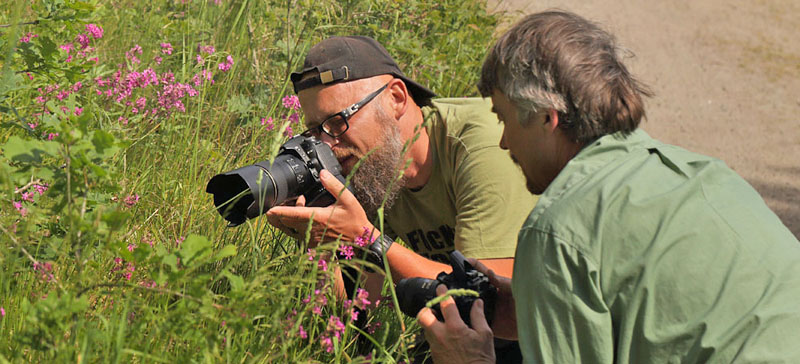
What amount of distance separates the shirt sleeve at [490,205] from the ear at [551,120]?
2.36 feet

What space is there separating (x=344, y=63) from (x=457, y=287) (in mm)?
1098

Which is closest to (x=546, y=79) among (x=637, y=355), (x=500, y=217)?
(x=637, y=355)

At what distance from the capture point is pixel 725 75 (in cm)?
689

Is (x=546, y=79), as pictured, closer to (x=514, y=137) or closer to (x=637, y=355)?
(x=514, y=137)

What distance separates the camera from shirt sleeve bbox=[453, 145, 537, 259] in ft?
8.32

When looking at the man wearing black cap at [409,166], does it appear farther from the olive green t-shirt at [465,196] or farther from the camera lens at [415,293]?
the camera lens at [415,293]

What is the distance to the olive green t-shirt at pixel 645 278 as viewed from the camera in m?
1.57

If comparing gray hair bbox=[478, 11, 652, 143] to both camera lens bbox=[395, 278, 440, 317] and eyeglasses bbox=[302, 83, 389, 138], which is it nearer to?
camera lens bbox=[395, 278, 440, 317]

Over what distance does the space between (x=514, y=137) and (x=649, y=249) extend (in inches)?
18.1

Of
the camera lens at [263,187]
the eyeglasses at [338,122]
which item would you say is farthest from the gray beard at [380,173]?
the camera lens at [263,187]

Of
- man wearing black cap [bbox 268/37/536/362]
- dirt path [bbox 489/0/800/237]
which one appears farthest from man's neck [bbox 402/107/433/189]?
dirt path [bbox 489/0/800/237]

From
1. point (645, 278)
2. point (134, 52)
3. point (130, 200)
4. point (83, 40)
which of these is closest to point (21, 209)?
point (130, 200)

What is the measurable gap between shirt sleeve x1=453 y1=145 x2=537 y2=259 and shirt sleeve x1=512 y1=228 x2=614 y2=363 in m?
0.92

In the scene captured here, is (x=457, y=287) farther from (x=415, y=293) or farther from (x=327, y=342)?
(x=327, y=342)
